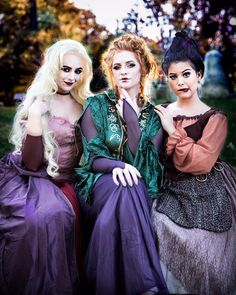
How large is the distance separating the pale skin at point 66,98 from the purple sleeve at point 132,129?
0.53 m

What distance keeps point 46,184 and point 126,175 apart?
0.59 metres

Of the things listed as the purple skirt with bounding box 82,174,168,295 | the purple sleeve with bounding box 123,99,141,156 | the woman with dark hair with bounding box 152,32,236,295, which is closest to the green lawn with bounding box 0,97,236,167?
the woman with dark hair with bounding box 152,32,236,295

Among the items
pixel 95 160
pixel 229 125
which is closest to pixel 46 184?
pixel 95 160

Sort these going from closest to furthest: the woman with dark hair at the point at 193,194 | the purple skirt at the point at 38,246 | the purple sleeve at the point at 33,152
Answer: the purple skirt at the point at 38,246 → the woman with dark hair at the point at 193,194 → the purple sleeve at the point at 33,152

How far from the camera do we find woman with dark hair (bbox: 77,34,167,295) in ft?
8.57

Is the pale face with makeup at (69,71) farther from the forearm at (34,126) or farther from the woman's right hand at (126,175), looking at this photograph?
the woman's right hand at (126,175)

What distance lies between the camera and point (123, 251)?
2619mm

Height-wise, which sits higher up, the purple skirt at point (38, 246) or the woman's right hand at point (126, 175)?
the woman's right hand at point (126, 175)

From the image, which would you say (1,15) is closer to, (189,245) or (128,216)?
(128,216)

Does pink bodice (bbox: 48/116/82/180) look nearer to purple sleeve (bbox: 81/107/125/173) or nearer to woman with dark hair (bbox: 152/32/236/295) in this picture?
purple sleeve (bbox: 81/107/125/173)

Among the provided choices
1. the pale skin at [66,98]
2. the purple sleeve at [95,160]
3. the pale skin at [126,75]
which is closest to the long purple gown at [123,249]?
the purple sleeve at [95,160]

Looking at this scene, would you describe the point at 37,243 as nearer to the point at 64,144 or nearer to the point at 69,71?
the point at 64,144

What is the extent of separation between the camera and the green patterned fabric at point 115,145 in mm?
3029

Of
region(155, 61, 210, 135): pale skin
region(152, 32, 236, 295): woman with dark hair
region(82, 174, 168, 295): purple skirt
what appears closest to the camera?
region(82, 174, 168, 295): purple skirt
